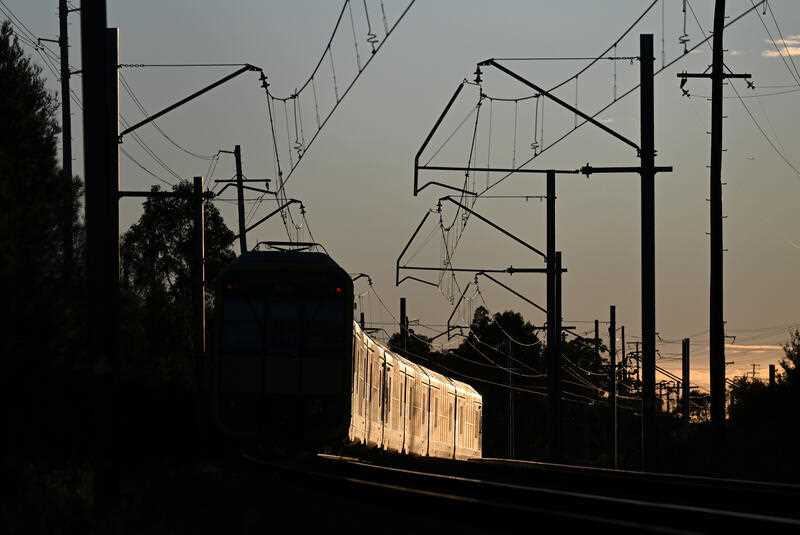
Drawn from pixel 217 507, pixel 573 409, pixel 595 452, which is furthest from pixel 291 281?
pixel 573 409

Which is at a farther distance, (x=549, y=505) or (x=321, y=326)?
(x=321, y=326)

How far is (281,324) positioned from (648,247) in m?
8.64

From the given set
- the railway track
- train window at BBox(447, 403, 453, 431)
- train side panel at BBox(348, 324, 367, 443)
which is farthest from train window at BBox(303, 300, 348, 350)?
train window at BBox(447, 403, 453, 431)

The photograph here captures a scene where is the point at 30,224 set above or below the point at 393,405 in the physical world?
above

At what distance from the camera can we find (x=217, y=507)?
1580 cm

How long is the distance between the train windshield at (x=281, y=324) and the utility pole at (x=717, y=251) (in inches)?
355

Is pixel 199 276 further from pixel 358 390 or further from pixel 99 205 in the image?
pixel 99 205

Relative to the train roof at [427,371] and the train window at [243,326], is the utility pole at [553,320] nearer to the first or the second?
the train roof at [427,371]

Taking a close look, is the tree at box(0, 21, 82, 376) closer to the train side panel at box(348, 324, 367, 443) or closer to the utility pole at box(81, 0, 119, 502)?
the utility pole at box(81, 0, 119, 502)

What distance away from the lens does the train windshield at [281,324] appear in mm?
26125

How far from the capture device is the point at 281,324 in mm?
26156

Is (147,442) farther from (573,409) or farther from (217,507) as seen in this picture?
(573,409)

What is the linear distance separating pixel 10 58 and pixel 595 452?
11570 cm

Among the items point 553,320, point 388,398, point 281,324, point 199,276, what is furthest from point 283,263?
point 553,320
